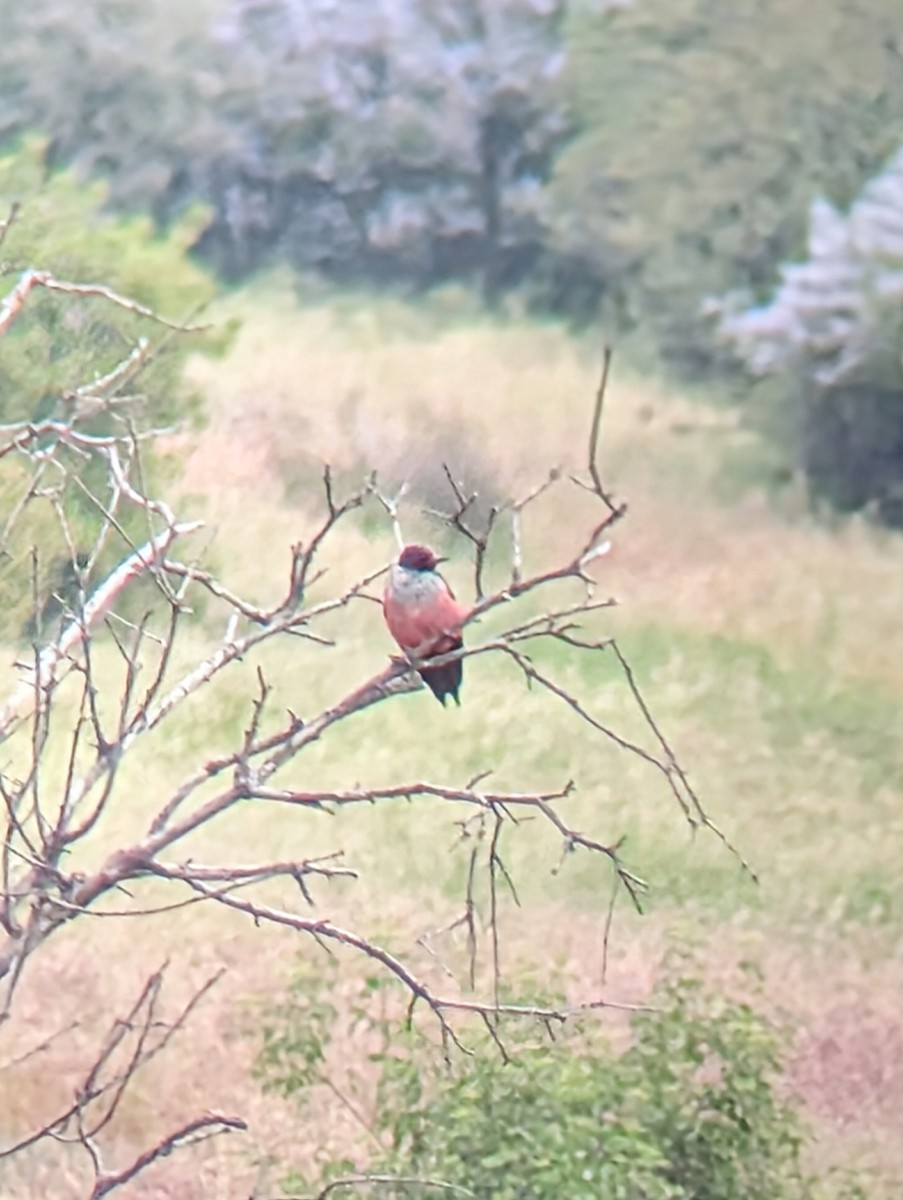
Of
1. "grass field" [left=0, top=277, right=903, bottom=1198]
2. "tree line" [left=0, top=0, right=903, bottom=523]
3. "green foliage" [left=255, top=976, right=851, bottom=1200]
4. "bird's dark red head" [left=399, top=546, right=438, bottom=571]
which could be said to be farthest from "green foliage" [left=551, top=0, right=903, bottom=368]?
"green foliage" [left=255, top=976, right=851, bottom=1200]

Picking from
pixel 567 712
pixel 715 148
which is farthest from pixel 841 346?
pixel 567 712

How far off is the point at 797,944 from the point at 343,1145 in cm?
67

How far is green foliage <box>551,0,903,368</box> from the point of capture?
218cm

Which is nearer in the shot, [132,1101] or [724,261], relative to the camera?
[132,1101]

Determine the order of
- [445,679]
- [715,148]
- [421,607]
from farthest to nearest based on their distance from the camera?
[715,148] < [445,679] < [421,607]

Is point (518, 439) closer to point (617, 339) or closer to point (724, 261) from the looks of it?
point (617, 339)

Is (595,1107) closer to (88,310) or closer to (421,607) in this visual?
(421,607)

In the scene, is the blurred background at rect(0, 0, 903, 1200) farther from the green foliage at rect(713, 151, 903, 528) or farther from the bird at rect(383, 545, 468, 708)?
the bird at rect(383, 545, 468, 708)

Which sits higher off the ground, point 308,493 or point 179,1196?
point 308,493

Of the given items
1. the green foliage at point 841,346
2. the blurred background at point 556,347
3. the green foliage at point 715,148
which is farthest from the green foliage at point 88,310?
the green foliage at point 841,346

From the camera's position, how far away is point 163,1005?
2.03 meters

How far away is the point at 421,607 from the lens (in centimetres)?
193

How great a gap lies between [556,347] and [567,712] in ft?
1.73

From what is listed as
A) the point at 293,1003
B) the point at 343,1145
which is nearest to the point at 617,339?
the point at 293,1003
